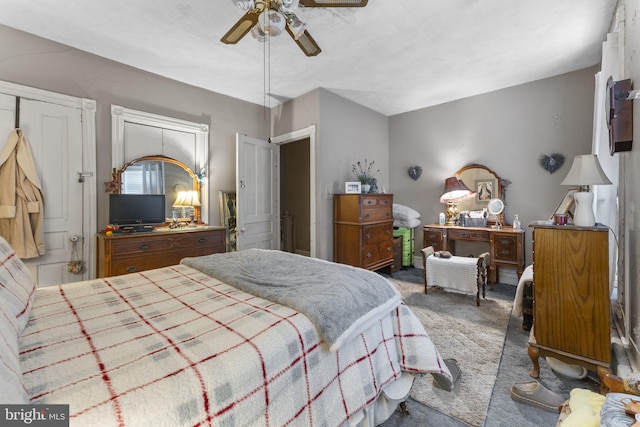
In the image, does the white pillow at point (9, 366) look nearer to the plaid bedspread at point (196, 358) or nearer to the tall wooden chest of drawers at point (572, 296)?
the plaid bedspread at point (196, 358)

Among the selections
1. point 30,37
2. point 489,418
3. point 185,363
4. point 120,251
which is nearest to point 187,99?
point 30,37

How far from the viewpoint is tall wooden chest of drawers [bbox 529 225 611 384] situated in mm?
1552

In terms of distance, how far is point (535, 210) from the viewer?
3.62 meters

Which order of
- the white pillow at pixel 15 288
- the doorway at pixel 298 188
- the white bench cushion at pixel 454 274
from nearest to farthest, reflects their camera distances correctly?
the white pillow at pixel 15 288 → the white bench cushion at pixel 454 274 → the doorway at pixel 298 188

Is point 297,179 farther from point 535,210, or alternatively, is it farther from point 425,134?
point 535,210

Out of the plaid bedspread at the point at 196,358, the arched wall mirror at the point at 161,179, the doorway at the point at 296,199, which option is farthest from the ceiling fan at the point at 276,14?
the doorway at the point at 296,199

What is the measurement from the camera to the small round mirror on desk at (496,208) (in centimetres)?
375

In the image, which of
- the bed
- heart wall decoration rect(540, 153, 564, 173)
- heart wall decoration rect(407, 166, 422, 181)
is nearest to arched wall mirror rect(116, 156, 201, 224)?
the bed

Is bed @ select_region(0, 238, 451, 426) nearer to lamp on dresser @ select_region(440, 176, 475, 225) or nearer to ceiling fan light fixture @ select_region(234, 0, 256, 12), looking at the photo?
ceiling fan light fixture @ select_region(234, 0, 256, 12)

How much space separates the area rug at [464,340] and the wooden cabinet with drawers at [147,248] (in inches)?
99.2

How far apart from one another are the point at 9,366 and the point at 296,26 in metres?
2.01

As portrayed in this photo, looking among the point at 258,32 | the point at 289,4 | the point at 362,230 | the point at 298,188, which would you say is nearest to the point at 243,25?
the point at 258,32

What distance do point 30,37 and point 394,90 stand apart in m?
3.92

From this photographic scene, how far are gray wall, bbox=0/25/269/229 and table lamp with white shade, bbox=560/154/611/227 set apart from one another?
3.70 meters
